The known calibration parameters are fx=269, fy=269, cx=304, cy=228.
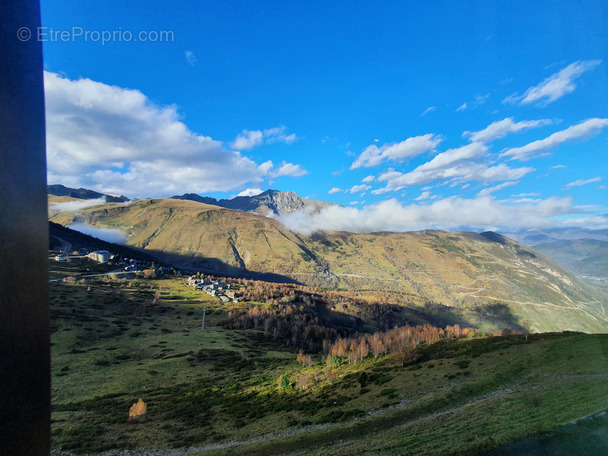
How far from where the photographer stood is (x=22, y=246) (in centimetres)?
273

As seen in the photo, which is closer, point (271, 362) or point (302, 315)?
point (271, 362)

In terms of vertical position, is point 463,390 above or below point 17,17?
below

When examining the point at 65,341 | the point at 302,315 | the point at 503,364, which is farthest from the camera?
the point at 302,315

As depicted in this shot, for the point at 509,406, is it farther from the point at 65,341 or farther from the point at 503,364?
the point at 65,341

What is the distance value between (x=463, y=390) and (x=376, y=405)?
837 centimetres

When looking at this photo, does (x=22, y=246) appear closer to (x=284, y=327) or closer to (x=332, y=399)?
(x=332, y=399)

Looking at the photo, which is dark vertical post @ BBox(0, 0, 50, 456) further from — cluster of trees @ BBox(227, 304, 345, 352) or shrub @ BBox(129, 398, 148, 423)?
cluster of trees @ BBox(227, 304, 345, 352)

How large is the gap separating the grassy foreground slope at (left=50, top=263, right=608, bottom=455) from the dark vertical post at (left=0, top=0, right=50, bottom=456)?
15192 millimetres

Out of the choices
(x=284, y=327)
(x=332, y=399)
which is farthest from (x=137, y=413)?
(x=284, y=327)

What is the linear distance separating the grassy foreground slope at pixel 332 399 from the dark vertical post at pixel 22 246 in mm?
15192

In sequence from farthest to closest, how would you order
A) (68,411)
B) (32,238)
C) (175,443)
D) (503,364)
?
(68,411), (503,364), (175,443), (32,238)

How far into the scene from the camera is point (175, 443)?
24.8 meters

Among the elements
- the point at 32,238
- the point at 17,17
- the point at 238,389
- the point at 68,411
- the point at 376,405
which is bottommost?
the point at 238,389

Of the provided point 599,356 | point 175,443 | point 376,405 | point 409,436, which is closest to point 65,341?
point 175,443
